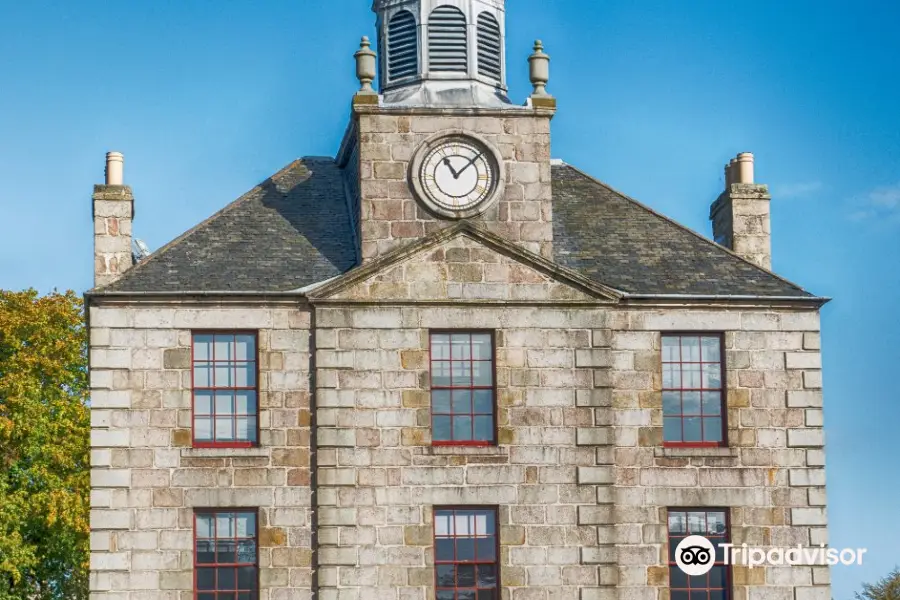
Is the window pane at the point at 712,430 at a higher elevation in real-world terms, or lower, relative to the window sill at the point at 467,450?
higher

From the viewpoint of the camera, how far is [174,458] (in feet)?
119

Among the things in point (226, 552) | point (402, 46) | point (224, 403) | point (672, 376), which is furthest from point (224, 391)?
point (672, 376)

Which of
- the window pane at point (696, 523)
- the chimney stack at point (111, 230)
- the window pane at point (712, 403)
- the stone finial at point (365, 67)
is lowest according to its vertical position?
the window pane at point (696, 523)

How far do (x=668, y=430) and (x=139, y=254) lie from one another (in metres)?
11.7

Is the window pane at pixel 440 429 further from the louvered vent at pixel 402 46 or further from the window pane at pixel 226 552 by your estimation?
the louvered vent at pixel 402 46

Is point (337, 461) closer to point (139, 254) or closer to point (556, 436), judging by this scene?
point (556, 436)

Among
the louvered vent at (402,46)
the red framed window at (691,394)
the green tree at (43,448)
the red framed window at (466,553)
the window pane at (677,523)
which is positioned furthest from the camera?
the green tree at (43,448)

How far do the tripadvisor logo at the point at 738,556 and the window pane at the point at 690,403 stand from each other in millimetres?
2498

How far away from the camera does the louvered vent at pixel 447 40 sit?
39812 millimetres

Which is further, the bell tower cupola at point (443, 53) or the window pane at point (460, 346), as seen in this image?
the bell tower cupola at point (443, 53)

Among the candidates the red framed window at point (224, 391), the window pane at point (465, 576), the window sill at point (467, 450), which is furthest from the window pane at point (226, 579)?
the window sill at point (467, 450)

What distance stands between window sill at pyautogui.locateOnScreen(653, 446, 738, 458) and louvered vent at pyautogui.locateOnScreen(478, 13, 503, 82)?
888 cm

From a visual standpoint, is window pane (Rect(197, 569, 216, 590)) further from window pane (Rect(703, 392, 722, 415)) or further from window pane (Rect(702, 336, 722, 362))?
window pane (Rect(702, 336, 722, 362))

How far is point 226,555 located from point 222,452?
6.48 ft
